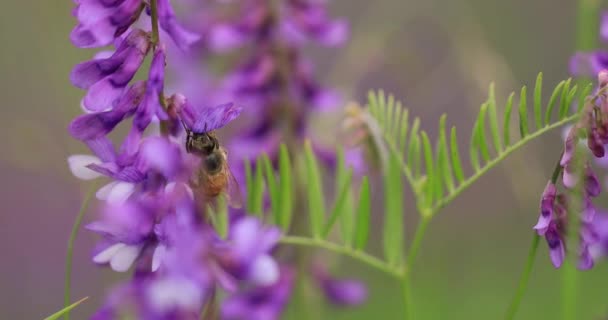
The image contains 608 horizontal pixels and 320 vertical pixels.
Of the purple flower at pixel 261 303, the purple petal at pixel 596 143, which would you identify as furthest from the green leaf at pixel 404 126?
the purple flower at pixel 261 303

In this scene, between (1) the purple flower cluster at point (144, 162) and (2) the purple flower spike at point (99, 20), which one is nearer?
(1) the purple flower cluster at point (144, 162)

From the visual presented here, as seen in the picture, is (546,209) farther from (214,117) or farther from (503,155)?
(214,117)

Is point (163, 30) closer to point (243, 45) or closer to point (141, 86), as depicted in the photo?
point (141, 86)

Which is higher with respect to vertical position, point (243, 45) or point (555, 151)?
point (243, 45)

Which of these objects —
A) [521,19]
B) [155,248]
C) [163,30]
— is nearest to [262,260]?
[155,248]

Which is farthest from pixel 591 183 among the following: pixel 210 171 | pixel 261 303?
pixel 261 303

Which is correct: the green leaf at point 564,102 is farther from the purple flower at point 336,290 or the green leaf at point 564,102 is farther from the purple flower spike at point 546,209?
the purple flower at point 336,290
